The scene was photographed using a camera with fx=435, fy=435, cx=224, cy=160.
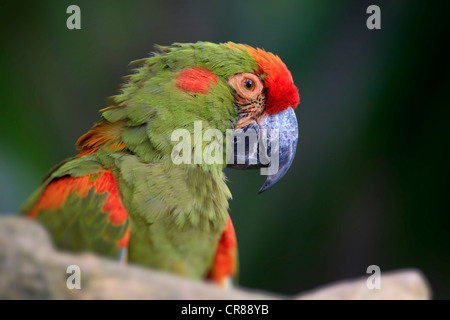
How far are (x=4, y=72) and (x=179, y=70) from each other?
3.34ft

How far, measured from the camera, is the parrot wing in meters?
1.01

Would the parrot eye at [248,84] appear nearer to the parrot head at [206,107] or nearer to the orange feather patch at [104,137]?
the parrot head at [206,107]

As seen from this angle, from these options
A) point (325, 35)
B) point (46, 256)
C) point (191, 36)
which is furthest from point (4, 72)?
point (325, 35)

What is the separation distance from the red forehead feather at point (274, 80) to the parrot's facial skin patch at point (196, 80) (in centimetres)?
15

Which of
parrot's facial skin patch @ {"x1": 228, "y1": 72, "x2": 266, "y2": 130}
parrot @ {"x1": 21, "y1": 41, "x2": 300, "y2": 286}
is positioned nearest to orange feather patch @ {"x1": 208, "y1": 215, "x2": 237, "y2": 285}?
parrot @ {"x1": 21, "y1": 41, "x2": 300, "y2": 286}

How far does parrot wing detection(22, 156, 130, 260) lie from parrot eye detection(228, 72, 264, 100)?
0.44m

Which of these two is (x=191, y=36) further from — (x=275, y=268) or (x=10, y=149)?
(x=275, y=268)

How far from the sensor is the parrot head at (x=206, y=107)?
3.80 ft

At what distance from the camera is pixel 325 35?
2.40 metres

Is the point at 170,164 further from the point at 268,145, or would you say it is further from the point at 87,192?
the point at 268,145

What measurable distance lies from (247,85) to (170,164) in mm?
336

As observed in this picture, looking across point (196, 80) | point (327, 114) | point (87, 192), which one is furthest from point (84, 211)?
point (327, 114)

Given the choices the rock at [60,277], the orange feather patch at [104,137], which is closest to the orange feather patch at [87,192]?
the orange feather patch at [104,137]

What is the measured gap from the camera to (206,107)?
3.94ft
